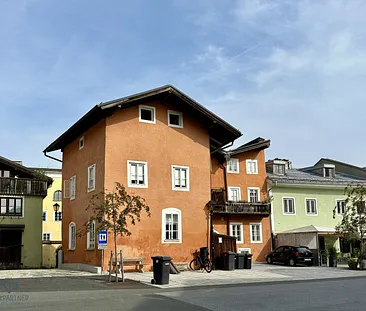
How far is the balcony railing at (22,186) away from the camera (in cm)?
3588

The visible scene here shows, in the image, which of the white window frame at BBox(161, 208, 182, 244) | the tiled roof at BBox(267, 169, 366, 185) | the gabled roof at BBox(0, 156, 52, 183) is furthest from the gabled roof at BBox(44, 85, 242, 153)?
the tiled roof at BBox(267, 169, 366, 185)

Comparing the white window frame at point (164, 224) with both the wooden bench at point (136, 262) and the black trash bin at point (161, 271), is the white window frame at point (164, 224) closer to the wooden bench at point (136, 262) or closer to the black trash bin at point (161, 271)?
the wooden bench at point (136, 262)

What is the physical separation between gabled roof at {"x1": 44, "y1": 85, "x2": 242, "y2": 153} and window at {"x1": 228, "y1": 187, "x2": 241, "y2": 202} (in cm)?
760

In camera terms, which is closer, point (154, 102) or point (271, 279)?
point (271, 279)

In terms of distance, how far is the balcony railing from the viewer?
118ft

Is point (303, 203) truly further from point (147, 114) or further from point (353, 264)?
point (147, 114)

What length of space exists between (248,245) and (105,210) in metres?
19.3

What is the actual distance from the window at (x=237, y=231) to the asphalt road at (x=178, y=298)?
59.4ft

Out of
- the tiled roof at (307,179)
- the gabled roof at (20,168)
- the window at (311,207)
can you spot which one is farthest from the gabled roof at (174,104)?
the window at (311,207)

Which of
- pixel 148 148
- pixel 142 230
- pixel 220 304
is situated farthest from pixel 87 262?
pixel 220 304

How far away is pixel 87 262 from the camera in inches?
963

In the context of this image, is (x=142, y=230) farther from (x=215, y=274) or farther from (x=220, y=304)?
(x=220, y=304)

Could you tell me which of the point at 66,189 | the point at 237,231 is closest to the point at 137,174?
the point at 66,189

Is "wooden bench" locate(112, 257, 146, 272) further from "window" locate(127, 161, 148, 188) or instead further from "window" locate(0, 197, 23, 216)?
"window" locate(0, 197, 23, 216)
